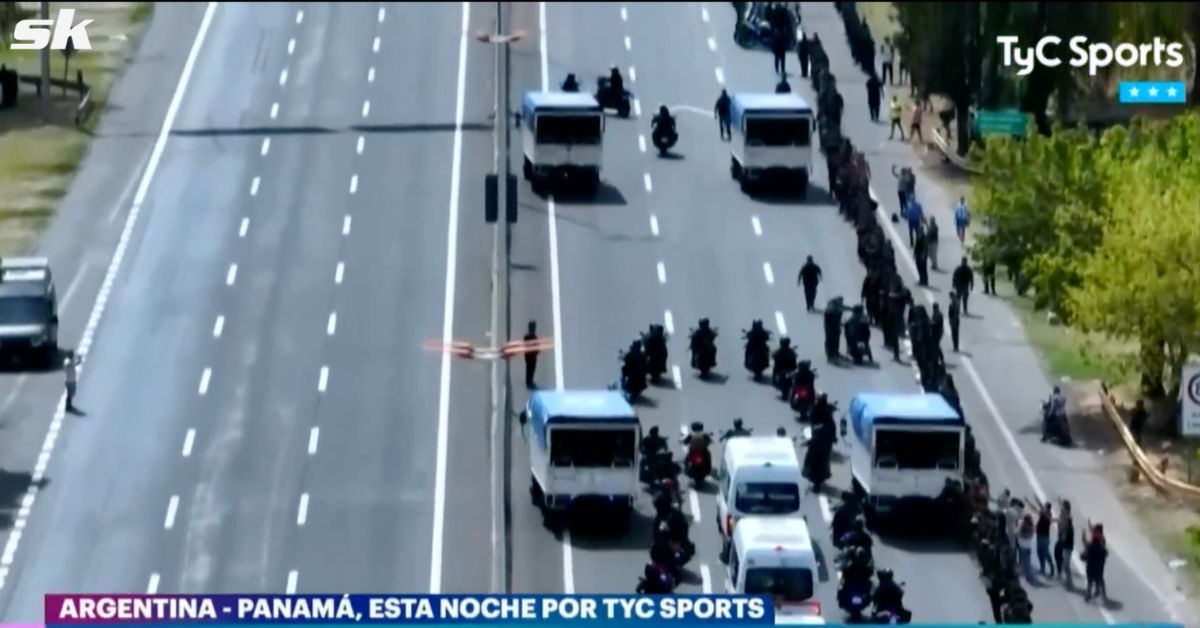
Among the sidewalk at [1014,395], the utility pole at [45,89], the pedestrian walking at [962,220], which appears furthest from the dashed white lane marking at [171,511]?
the pedestrian walking at [962,220]

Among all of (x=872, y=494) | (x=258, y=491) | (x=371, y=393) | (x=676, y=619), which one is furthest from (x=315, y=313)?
(x=676, y=619)

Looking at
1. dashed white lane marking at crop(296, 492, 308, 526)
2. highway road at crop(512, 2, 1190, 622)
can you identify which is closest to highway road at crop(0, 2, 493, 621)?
dashed white lane marking at crop(296, 492, 308, 526)

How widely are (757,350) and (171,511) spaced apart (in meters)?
15.0

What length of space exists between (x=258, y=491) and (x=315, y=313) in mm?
13311

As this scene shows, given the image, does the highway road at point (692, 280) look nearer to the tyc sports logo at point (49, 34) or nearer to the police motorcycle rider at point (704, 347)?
the police motorcycle rider at point (704, 347)

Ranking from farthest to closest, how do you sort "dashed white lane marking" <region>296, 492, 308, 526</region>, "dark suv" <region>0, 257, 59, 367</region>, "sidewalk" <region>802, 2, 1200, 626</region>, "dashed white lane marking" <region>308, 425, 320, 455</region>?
"dark suv" <region>0, 257, 59, 367</region>
"dashed white lane marking" <region>308, 425, 320, 455</region>
"dashed white lane marking" <region>296, 492, 308, 526</region>
"sidewalk" <region>802, 2, 1200, 626</region>

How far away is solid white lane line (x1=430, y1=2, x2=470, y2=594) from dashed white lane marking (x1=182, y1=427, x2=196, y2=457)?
5.16 metres

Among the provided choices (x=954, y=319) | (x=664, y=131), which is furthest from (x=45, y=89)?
(x=954, y=319)

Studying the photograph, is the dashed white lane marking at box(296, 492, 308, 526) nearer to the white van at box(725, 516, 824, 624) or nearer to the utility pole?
the white van at box(725, 516, 824, 624)

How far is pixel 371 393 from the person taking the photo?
8106 centimetres

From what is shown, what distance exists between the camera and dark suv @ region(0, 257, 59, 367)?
81.6 m

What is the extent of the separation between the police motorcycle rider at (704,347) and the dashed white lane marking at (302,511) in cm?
1142

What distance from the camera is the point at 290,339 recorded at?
279 ft

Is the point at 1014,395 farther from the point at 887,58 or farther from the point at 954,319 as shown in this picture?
the point at 887,58
